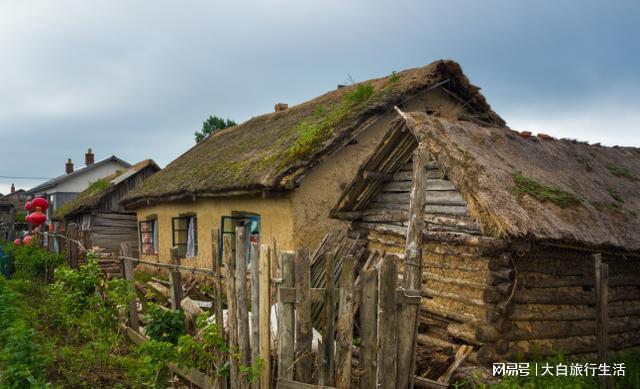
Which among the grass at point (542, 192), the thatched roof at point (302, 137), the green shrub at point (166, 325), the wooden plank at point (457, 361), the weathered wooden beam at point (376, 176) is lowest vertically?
the wooden plank at point (457, 361)

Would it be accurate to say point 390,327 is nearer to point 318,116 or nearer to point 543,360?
point 543,360

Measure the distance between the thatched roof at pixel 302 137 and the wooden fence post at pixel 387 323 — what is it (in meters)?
6.24

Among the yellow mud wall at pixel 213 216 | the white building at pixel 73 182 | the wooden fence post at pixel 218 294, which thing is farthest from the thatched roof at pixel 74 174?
the wooden fence post at pixel 218 294

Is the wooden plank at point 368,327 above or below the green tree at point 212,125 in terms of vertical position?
below

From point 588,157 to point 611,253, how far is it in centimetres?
274

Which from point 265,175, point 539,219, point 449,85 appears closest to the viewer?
point 539,219

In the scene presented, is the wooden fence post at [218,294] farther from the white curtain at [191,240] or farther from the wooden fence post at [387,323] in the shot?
the white curtain at [191,240]

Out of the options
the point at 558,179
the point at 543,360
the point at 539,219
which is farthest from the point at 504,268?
the point at 558,179

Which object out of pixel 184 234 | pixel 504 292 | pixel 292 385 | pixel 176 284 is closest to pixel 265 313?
pixel 292 385

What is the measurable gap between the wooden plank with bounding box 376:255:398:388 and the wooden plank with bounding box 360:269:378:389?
72 mm

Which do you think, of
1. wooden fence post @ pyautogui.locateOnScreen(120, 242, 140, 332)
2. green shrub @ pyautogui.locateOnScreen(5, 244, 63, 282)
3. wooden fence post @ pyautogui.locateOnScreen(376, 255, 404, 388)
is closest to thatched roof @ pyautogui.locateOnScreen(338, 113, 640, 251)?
wooden fence post @ pyautogui.locateOnScreen(376, 255, 404, 388)

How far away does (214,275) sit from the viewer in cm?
618

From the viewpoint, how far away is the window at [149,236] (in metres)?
18.6

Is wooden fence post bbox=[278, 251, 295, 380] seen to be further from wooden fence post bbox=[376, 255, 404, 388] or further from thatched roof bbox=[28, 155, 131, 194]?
thatched roof bbox=[28, 155, 131, 194]
